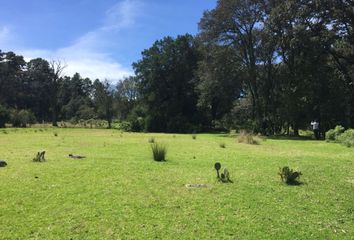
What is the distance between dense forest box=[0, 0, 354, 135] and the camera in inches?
1341

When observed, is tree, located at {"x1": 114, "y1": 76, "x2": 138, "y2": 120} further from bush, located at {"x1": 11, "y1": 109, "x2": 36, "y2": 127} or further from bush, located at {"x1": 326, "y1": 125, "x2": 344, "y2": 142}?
bush, located at {"x1": 326, "y1": 125, "x2": 344, "y2": 142}

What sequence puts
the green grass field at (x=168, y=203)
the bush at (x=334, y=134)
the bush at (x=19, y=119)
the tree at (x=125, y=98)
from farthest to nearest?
the tree at (x=125, y=98) → the bush at (x=19, y=119) → the bush at (x=334, y=134) → the green grass field at (x=168, y=203)

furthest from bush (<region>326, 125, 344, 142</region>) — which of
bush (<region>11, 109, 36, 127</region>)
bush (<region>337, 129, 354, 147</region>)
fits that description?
bush (<region>11, 109, 36, 127</region>)

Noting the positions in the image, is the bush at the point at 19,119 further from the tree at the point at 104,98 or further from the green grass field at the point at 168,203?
the green grass field at the point at 168,203

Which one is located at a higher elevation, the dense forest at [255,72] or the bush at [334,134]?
the dense forest at [255,72]

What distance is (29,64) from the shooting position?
98062mm

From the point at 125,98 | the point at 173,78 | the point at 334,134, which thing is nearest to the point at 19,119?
the point at 173,78

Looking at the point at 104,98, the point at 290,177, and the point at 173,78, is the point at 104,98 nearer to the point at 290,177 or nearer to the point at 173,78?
the point at 173,78

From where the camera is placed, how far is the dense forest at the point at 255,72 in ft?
112

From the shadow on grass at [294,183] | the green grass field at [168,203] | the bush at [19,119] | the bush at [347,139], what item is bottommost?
the green grass field at [168,203]

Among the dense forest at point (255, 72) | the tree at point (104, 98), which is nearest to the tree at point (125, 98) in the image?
the tree at point (104, 98)

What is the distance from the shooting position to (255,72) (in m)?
41.3

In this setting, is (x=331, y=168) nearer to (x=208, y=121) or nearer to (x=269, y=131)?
(x=269, y=131)

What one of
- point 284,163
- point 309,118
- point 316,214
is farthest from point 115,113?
point 316,214
